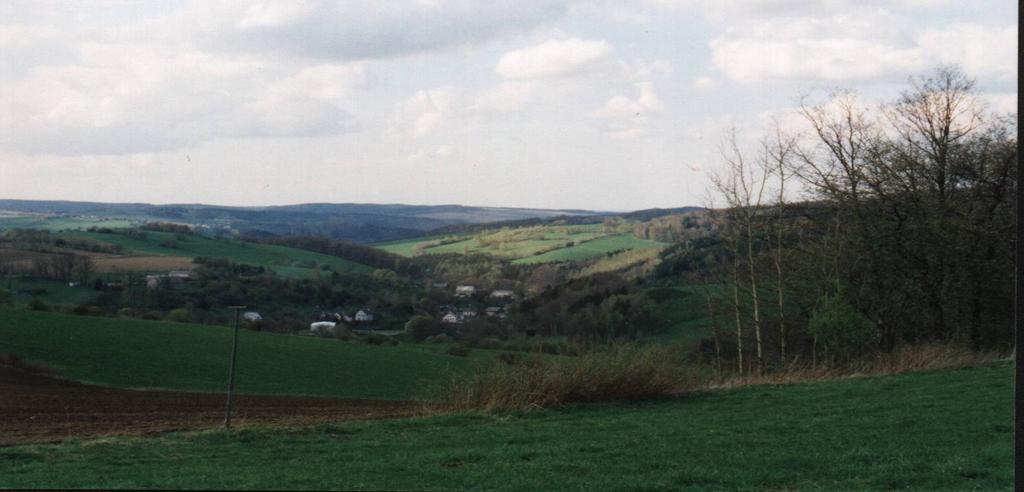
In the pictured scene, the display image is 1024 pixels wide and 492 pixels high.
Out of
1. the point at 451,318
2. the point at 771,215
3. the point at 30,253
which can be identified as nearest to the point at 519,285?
the point at 451,318

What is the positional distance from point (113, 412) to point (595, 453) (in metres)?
10.8

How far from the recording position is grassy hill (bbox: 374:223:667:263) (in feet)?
243

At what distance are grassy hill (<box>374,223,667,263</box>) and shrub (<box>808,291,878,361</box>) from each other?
44.1 m

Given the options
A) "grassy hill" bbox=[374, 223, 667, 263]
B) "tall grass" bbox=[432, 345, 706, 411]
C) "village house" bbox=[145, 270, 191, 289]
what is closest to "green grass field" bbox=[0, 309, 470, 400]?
"tall grass" bbox=[432, 345, 706, 411]

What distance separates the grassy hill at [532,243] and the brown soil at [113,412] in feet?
160

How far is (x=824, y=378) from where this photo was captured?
21.7 meters

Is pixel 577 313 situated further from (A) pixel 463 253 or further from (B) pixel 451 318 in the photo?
(A) pixel 463 253

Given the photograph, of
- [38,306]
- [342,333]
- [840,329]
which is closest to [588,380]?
[840,329]

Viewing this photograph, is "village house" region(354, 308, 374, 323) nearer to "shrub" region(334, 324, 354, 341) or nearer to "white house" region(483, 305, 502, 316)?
"shrub" region(334, 324, 354, 341)

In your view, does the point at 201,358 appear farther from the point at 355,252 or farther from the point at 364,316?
the point at 355,252

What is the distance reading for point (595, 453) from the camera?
10359mm

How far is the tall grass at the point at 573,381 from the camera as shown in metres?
16.3

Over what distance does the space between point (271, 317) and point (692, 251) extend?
23677mm

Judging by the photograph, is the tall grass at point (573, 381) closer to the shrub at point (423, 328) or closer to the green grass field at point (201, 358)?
the green grass field at point (201, 358)
